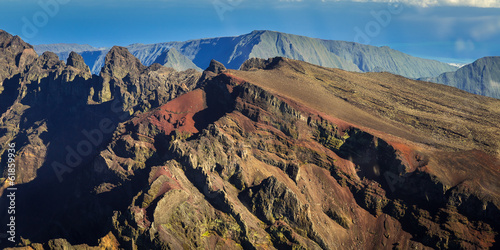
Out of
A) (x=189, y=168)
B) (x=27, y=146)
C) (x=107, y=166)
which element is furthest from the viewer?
(x=27, y=146)

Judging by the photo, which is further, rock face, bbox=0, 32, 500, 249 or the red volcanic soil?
the red volcanic soil

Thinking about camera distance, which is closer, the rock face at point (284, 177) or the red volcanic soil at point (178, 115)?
the rock face at point (284, 177)

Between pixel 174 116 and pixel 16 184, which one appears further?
pixel 16 184

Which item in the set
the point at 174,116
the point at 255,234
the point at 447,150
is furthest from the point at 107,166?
the point at 447,150

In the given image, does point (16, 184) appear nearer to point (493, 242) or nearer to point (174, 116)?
point (174, 116)
